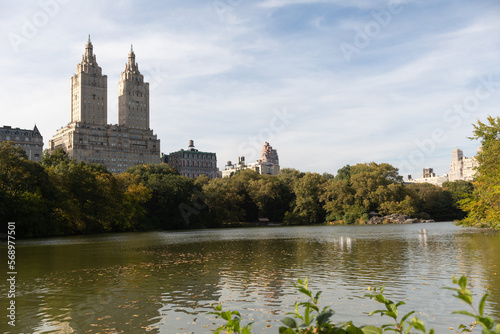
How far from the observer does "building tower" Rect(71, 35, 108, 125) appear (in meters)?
192

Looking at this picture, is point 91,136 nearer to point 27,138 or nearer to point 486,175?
point 27,138

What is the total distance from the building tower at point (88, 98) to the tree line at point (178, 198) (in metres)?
91.5

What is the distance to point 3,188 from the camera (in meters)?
52.6

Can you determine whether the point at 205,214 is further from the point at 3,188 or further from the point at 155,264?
the point at 155,264

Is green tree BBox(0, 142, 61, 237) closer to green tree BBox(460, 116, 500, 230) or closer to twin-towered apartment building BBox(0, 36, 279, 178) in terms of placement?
green tree BBox(460, 116, 500, 230)

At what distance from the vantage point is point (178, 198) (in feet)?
292

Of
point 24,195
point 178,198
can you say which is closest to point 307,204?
point 178,198

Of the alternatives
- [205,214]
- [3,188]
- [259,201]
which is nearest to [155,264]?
[3,188]

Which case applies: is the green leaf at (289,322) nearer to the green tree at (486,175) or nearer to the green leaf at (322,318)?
the green leaf at (322,318)

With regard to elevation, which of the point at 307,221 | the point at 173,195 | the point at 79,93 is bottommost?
the point at 307,221

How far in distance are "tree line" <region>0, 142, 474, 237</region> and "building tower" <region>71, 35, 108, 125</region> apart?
300 ft

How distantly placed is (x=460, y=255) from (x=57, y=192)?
163 ft

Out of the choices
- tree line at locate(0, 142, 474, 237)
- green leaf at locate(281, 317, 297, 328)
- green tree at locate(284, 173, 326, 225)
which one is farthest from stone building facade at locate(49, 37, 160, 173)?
green leaf at locate(281, 317, 297, 328)

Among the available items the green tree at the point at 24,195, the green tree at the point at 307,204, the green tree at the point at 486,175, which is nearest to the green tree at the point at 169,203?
the green tree at the point at 307,204
